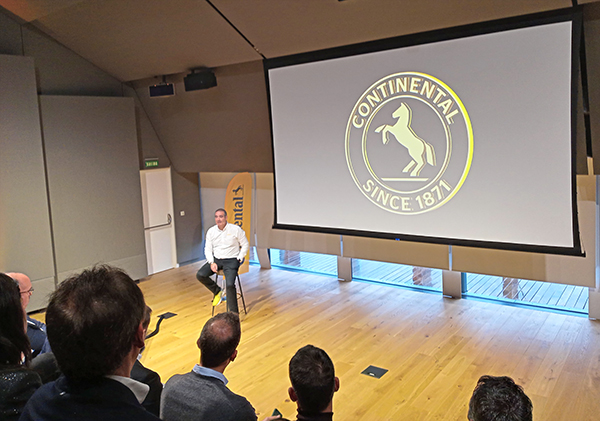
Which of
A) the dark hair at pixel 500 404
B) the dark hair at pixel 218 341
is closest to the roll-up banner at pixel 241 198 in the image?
the dark hair at pixel 218 341

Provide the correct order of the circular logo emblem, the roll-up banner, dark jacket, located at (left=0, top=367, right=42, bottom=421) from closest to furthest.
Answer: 1. dark jacket, located at (left=0, top=367, right=42, bottom=421)
2. the circular logo emblem
3. the roll-up banner

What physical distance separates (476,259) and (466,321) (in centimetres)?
82

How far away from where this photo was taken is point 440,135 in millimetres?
5117

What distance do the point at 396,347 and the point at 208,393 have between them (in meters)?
3.38

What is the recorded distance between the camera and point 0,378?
1.36 m

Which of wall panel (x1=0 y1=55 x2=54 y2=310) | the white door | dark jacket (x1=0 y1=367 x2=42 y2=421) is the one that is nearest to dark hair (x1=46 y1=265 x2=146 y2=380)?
dark jacket (x1=0 y1=367 x2=42 y2=421)

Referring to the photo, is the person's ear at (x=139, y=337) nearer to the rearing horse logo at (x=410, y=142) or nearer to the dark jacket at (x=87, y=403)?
the dark jacket at (x=87, y=403)

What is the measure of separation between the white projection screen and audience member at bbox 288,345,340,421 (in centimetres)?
336

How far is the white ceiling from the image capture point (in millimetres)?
4578

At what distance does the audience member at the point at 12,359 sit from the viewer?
52.4 inches

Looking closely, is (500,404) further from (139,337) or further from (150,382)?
(150,382)

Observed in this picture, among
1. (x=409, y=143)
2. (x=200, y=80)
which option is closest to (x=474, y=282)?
(x=409, y=143)

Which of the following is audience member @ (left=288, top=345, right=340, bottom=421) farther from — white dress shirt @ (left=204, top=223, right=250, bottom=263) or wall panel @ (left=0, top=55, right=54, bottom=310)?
wall panel @ (left=0, top=55, right=54, bottom=310)

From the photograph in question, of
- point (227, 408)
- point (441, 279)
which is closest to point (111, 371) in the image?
point (227, 408)
